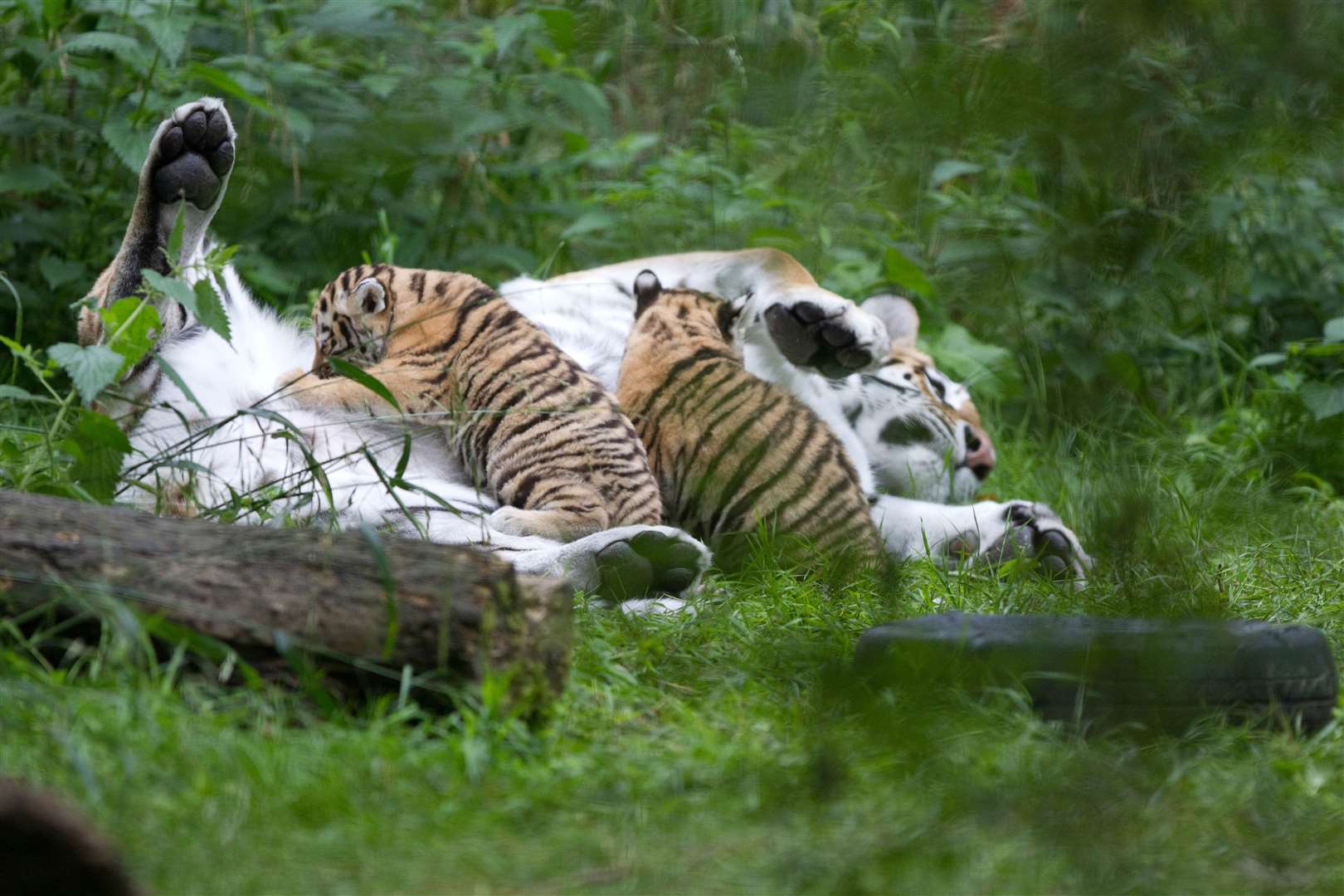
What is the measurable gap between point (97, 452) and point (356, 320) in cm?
115

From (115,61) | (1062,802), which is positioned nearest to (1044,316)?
(1062,802)

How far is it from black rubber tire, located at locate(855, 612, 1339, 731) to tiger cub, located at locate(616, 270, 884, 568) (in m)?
1.13

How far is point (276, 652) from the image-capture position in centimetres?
225

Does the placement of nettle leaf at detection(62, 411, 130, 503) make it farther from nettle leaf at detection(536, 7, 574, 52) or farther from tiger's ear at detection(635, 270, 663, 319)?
tiger's ear at detection(635, 270, 663, 319)

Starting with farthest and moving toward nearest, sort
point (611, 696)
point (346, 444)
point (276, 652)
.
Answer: point (346, 444), point (611, 696), point (276, 652)

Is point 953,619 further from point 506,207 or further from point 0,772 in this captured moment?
point 506,207

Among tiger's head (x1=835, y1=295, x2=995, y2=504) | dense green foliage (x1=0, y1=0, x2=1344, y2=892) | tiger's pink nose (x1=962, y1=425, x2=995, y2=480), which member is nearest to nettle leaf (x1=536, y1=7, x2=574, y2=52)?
dense green foliage (x1=0, y1=0, x2=1344, y2=892)

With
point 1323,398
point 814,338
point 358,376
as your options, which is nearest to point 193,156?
point 358,376

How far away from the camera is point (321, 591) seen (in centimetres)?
229

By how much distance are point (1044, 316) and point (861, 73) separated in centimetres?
35

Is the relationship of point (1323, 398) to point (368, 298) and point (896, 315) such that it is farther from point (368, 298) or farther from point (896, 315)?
point (368, 298)

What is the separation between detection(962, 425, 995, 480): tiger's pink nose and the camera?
4930 mm

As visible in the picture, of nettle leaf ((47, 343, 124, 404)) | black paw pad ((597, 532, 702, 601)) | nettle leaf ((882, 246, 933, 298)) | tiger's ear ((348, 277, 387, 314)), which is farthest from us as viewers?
nettle leaf ((882, 246, 933, 298))

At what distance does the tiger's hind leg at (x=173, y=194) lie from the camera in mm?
3766
